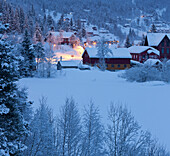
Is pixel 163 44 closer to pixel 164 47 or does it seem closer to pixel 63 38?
pixel 164 47

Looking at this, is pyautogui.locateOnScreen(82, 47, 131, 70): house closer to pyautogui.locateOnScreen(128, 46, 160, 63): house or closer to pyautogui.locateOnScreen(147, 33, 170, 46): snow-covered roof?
pyautogui.locateOnScreen(128, 46, 160, 63): house

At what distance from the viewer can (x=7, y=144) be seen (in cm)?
568

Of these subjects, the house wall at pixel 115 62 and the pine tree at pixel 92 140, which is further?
the house wall at pixel 115 62

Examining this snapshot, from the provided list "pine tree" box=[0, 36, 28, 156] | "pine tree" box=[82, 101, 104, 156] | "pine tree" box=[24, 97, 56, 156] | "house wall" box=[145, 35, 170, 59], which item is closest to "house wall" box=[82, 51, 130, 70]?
"house wall" box=[145, 35, 170, 59]

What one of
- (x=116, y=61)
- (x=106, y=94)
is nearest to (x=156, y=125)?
(x=106, y=94)

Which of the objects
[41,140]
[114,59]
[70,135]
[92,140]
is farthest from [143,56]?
[41,140]

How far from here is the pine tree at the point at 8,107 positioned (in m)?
5.52

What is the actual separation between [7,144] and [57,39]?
75.3 m

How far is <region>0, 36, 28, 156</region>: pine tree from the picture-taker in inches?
217

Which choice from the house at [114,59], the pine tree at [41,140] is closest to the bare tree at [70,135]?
the pine tree at [41,140]

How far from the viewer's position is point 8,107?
5.88 meters

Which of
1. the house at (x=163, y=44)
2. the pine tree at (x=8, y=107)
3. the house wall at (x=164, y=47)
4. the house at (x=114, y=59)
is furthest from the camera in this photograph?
the house wall at (x=164, y=47)

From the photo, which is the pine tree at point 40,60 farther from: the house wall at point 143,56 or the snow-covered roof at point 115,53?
the house wall at point 143,56

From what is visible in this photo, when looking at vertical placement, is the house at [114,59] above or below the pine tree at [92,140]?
above
